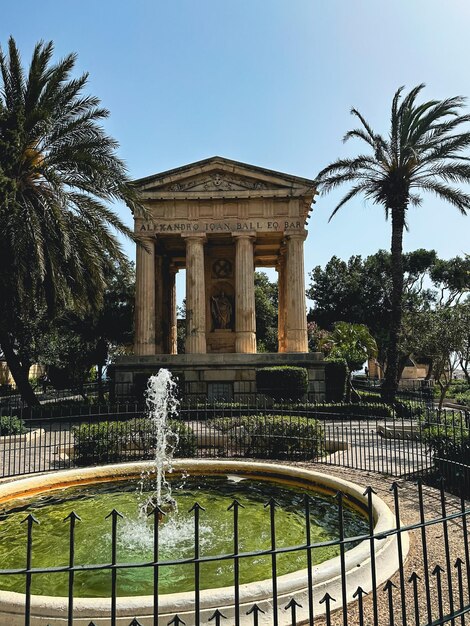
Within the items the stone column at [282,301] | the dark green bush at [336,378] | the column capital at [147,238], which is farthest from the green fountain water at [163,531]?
the stone column at [282,301]

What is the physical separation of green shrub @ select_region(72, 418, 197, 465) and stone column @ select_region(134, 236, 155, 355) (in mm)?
12897

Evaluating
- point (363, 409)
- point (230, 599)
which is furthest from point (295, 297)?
point (230, 599)

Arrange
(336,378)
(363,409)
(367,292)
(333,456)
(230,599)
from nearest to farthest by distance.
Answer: (230,599) → (333,456) → (363,409) → (336,378) → (367,292)

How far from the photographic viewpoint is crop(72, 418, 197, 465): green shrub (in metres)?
11.1

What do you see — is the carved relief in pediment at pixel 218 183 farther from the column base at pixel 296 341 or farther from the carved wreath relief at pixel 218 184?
the column base at pixel 296 341

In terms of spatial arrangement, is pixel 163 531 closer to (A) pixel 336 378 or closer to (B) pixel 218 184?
(A) pixel 336 378

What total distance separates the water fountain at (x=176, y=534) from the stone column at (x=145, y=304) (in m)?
13.9

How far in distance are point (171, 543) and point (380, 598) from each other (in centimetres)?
256

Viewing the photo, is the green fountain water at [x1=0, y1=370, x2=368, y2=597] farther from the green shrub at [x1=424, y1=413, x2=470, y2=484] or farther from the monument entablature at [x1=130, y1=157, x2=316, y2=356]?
the monument entablature at [x1=130, y1=157, x2=316, y2=356]

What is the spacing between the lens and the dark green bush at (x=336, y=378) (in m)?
23.7

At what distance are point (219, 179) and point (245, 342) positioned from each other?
852 cm

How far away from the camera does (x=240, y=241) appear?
83.4 ft

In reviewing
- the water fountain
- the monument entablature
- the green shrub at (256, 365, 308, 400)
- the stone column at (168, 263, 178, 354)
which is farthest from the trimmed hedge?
the stone column at (168, 263, 178, 354)

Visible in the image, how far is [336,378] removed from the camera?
78.0 ft
